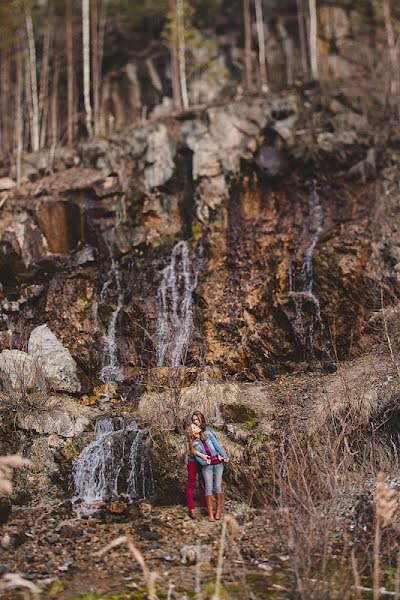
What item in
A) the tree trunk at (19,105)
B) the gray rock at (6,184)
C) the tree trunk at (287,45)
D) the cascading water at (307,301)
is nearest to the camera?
the cascading water at (307,301)

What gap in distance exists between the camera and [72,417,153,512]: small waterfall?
989 centimetres

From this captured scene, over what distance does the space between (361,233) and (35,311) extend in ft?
31.3

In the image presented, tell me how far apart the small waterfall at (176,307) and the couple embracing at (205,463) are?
13.8 ft

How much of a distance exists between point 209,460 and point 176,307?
673cm

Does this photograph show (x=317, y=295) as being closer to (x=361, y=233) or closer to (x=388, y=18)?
(x=361, y=233)

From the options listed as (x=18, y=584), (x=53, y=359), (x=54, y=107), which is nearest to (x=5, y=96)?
(x=54, y=107)

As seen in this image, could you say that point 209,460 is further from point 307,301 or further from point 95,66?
point 95,66

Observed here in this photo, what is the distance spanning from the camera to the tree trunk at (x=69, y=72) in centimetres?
2188

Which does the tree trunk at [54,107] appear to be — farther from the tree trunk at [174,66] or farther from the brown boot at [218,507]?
the brown boot at [218,507]

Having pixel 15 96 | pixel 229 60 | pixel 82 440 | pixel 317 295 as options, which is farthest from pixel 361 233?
pixel 15 96

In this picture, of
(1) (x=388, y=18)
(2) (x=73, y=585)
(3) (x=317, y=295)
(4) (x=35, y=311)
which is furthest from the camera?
(1) (x=388, y=18)

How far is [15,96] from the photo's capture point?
23562 millimetres

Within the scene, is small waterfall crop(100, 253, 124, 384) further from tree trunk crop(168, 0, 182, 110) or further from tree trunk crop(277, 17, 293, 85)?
tree trunk crop(277, 17, 293, 85)

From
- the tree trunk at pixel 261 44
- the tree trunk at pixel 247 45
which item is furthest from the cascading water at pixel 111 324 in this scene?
the tree trunk at pixel 261 44
